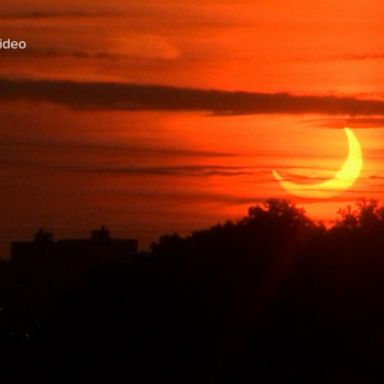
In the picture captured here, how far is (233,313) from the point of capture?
201 ft

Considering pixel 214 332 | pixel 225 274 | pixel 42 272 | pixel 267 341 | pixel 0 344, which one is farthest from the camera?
pixel 42 272

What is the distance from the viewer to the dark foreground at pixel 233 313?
55.4 metres

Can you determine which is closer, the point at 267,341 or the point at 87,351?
the point at 267,341

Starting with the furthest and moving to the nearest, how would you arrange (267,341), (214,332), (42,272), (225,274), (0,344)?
(42,272) < (0,344) < (225,274) < (214,332) < (267,341)

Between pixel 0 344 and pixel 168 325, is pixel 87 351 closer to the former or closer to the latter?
pixel 168 325

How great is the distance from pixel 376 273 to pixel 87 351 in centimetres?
1316

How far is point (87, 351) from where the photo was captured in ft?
223

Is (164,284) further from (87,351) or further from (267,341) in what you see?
(267,341)

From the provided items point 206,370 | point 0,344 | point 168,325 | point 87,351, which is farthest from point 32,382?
point 0,344

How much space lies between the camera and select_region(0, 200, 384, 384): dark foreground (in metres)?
55.4

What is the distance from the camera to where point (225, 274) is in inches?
2591

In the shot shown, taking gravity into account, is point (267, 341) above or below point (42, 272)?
below

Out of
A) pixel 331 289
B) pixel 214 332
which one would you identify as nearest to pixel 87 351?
pixel 214 332

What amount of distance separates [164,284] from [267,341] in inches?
497
